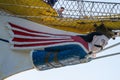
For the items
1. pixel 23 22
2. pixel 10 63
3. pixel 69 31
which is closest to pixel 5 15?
pixel 23 22

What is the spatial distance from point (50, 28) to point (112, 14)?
535 mm

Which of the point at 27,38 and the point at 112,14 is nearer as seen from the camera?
the point at 27,38

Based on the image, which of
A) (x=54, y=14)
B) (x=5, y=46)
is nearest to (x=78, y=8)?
(x=54, y=14)

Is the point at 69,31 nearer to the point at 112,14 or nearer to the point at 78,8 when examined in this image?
the point at 78,8

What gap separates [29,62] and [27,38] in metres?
0.19

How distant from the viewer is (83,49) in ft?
9.57

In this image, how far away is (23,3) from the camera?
2.81 m

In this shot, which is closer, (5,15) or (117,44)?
(5,15)

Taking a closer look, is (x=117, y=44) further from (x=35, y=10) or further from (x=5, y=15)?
(x=5, y=15)

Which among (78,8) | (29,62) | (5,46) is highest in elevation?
(78,8)

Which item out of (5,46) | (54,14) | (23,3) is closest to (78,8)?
(54,14)

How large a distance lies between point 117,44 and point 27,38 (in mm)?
771

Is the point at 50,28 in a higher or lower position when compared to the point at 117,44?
higher

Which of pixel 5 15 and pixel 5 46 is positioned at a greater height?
pixel 5 15
